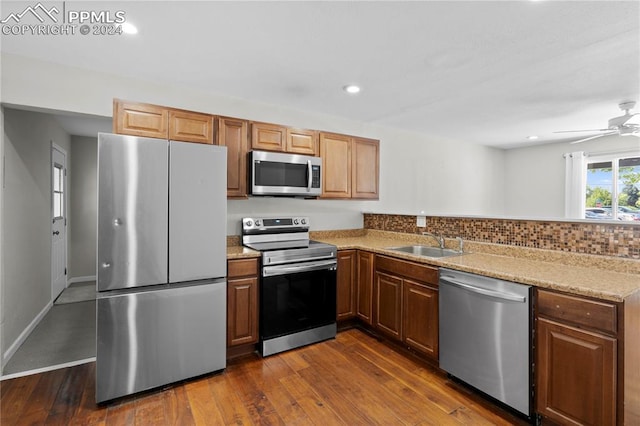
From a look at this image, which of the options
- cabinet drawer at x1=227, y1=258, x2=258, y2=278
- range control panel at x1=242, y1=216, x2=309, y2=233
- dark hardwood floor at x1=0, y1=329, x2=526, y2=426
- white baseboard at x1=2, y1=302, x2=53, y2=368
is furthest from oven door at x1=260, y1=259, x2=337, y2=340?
white baseboard at x1=2, y1=302, x2=53, y2=368

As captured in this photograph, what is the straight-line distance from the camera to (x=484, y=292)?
205 centimetres

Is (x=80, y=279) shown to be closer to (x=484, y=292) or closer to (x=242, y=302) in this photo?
(x=242, y=302)

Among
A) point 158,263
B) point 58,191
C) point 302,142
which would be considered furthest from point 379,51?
point 58,191

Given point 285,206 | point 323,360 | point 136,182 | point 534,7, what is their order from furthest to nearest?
1. point 285,206
2. point 323,360
3. point 136,182
4. point 534,7

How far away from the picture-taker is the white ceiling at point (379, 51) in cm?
179

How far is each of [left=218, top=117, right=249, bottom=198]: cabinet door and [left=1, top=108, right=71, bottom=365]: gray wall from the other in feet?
5.51

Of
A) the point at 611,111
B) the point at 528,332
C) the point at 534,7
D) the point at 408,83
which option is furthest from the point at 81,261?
the point at 611,111

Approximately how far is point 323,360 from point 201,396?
992 millimetres

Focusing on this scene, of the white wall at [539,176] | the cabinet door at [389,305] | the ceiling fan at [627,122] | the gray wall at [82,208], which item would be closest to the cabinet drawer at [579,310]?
the cabinet door at [389,305]

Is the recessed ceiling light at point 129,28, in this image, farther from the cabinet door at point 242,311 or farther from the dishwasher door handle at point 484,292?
the dishwasher door handle at point 484,292

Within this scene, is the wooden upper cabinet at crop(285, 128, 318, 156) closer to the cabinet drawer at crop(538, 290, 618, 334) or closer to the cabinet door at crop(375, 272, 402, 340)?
the cabinet door at crop(375, 272, 402, 340)

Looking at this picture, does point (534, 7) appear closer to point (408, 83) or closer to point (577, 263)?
point (408, 83)

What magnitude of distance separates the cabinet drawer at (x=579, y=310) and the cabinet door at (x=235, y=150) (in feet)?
8.02

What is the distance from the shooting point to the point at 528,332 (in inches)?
72.5
